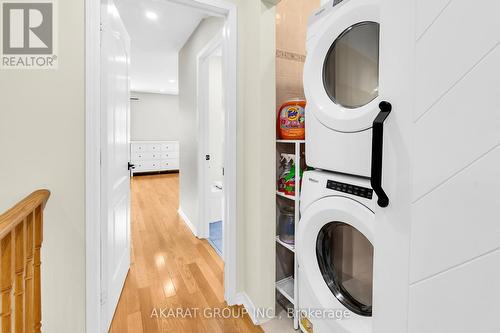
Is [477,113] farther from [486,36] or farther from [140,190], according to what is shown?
[140,190]

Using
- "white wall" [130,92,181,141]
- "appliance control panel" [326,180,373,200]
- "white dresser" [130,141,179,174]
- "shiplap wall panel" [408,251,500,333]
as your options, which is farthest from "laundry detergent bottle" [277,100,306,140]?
"white wall" [130,92,181,141]

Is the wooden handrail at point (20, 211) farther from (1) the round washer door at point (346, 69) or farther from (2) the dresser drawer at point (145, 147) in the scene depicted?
(2) the dresser drawer at point (145, 147)

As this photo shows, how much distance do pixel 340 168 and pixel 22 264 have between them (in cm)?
138

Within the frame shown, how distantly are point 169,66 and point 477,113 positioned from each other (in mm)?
5336

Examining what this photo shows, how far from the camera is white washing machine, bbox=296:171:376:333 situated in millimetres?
940

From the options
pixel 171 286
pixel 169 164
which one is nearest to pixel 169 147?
pixel 169 164

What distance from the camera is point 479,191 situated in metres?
0.48

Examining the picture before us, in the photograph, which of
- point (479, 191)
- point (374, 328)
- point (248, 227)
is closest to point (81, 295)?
point (248, 227)

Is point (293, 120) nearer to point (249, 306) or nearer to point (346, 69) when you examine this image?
point (346, 69)

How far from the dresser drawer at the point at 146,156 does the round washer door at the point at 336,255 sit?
23.0ft

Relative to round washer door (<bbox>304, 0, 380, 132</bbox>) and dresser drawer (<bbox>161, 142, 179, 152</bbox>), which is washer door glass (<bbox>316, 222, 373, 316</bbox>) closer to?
round washer door (<bbox>304, 0, 380, 132</bbox>)

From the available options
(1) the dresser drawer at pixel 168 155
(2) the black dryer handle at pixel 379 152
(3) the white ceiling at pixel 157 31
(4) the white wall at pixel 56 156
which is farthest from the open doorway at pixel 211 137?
(1) the dresser drawer at pixel 168 155

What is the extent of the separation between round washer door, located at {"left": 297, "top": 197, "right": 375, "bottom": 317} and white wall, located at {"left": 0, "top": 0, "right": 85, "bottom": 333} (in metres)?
1.20

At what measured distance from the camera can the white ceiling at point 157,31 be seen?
2.59 m
